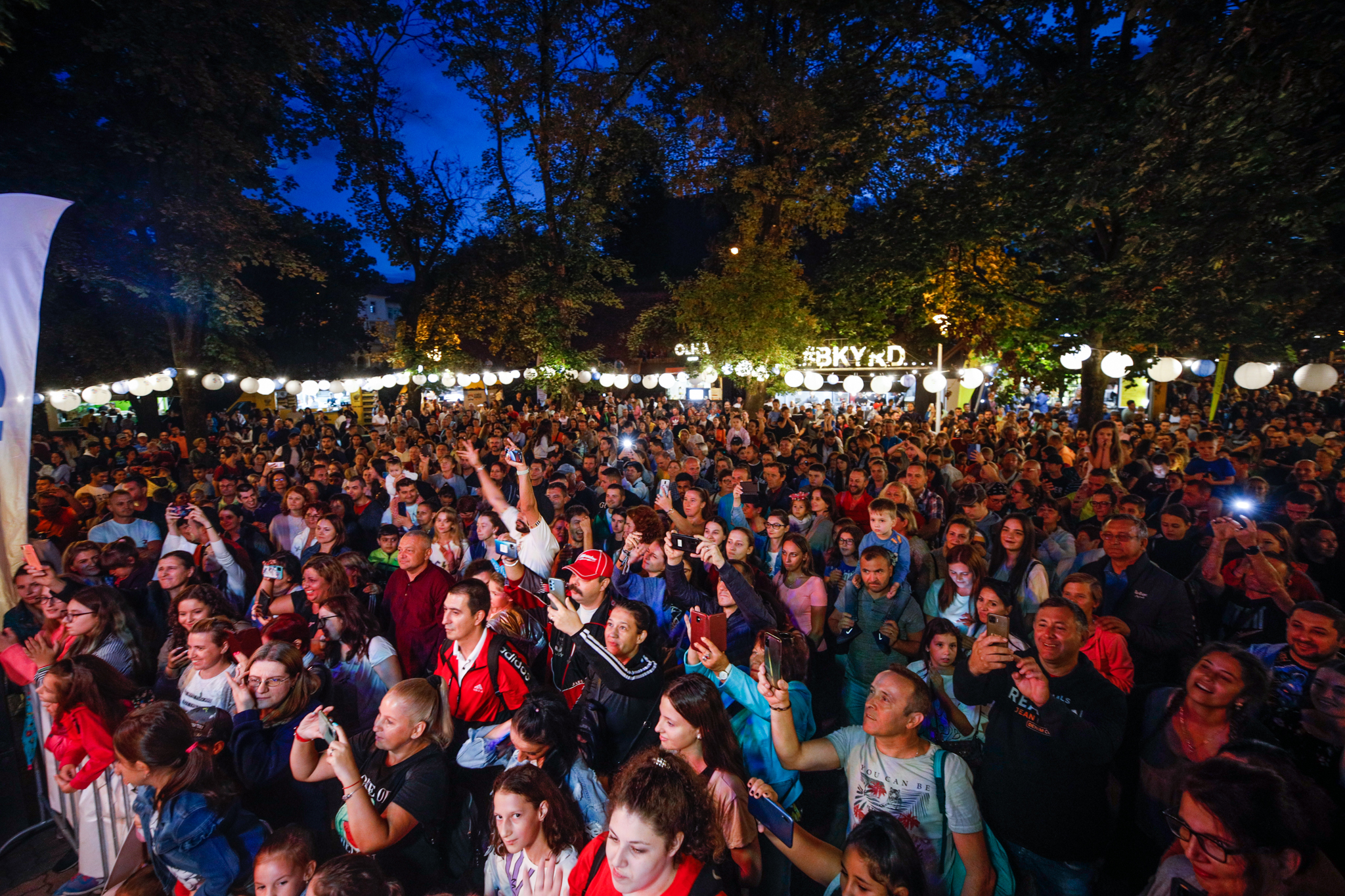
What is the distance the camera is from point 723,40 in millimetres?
13375

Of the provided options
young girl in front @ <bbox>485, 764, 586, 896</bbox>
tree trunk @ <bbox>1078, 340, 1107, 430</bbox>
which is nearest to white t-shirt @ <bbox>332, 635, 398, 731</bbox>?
young girl in front @ <bbox>485, 764, 586, 896</bbox>

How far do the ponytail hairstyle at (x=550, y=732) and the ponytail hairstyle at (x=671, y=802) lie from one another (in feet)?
1.76

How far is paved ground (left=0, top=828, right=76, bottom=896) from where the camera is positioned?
137 inches

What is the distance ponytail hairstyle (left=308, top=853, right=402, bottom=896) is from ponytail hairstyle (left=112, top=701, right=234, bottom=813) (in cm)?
74

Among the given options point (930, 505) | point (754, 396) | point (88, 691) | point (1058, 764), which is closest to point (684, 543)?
point (1058, 764)

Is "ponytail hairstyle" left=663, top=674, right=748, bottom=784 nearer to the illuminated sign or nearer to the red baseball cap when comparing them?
the red baseball cap

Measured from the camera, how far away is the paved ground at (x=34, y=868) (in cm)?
348

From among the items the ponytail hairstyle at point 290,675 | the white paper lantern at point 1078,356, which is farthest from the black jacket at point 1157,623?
the white paper lantern at point 1078,356

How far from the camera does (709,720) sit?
97.4 inches

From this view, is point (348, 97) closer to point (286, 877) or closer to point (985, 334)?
point (985, 334)

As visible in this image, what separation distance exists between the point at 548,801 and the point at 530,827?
0.35 feet

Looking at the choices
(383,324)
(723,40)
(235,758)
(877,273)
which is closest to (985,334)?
(877,273)

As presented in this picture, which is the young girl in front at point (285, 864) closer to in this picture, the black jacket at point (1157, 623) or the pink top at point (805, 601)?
the pink top at point (805, 601)

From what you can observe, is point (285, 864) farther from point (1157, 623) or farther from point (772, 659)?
point (1157, 623)
